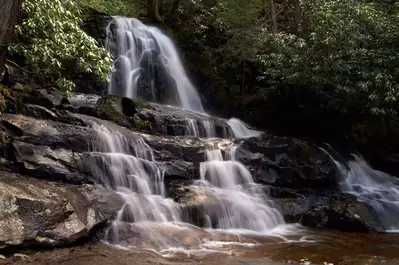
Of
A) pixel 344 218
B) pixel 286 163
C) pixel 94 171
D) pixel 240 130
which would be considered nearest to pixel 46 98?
pixel 94 171

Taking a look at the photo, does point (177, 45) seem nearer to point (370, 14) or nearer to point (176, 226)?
point (370, 14)

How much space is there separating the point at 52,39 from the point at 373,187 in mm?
10250

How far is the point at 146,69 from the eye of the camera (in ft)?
48.7

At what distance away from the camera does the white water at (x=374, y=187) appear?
32.5ft

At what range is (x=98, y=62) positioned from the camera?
7.61 m

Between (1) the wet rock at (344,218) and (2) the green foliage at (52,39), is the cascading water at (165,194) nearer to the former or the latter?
(1) the wet rock at (344,218)

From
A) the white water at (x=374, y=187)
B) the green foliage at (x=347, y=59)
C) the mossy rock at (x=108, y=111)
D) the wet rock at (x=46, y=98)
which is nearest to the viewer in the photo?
the wet rock at (x=46, y=98)

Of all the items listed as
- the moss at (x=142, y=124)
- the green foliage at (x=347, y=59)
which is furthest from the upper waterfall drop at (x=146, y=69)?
the green foliage at (x=347, y=59)

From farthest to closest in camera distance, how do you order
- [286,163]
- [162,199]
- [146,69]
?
1. [146,69]
2. [286,163]
3. [162,199]

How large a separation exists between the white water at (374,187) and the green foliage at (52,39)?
7732mm

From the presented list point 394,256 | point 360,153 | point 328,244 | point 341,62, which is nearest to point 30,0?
point 328,244

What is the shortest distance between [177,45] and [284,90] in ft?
17.5

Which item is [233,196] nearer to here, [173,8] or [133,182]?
[133,182]

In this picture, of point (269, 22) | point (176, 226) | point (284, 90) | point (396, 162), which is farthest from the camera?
point (269, 22)
